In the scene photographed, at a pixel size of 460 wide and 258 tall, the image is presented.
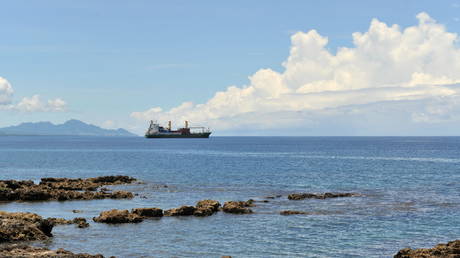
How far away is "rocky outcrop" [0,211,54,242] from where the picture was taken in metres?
32.3

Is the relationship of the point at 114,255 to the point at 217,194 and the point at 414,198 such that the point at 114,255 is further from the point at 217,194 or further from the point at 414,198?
the point at 414,198

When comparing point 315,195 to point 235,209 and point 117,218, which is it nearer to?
point 235,209

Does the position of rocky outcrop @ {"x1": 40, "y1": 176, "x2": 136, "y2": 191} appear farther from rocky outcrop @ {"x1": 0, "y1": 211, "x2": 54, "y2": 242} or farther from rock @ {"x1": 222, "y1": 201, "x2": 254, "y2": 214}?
rocky outcrop @ {"x1": 0, "y1": 211, "x2": 54, "y2": 242}

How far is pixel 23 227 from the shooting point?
33.3 m

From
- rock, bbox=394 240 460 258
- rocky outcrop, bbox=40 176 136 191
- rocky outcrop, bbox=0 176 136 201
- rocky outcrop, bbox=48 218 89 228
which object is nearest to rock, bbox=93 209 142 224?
rocky outcrop, bbox=48 218 89 228

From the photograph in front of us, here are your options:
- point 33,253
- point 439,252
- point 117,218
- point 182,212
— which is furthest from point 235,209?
point 33,253

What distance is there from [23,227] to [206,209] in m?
17.0

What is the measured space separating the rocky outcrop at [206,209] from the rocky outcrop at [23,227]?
45.5 feet

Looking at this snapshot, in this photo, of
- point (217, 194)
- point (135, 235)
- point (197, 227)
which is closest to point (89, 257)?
point (135, 235)

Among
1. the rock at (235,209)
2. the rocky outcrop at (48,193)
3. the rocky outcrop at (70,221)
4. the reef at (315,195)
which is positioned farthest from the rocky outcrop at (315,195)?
the rocky outcrop at (70,221)

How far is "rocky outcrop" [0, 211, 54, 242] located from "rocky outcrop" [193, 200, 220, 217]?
13.9m

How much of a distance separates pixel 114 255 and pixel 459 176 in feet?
247

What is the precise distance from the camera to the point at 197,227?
38844 mm

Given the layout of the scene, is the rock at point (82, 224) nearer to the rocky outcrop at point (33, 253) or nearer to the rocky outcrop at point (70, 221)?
the rocky outcrop at point (70, 221)
